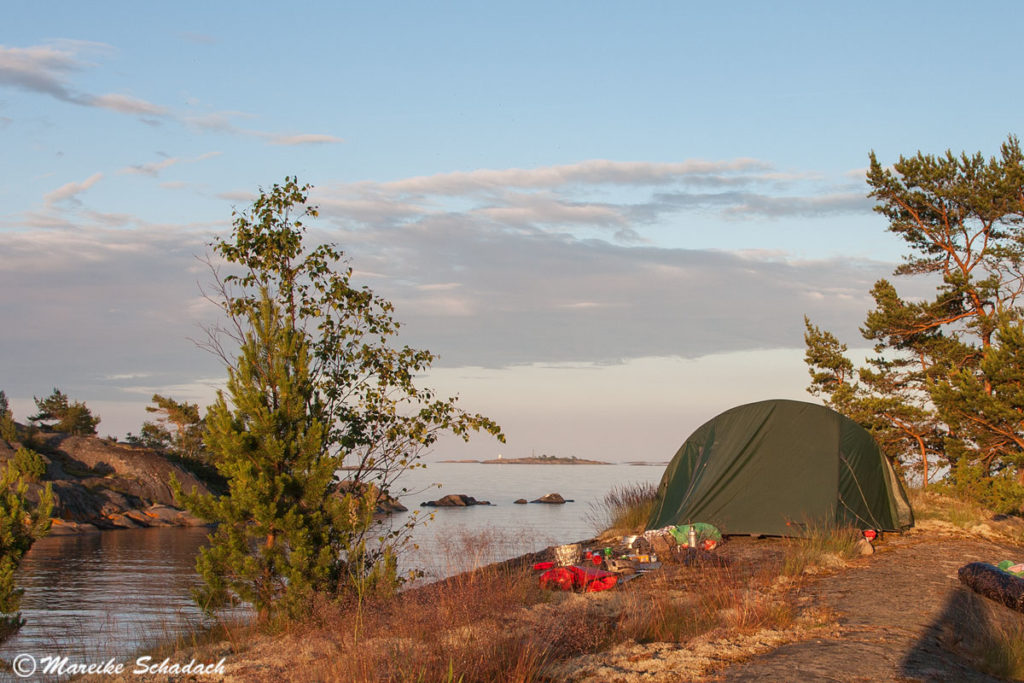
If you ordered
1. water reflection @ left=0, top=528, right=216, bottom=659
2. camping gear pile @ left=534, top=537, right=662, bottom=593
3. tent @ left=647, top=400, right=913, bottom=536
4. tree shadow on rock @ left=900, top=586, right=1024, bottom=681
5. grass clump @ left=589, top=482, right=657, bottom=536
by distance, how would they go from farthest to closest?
grass clump @ left=589, top=482, right=657, bottom=536 < tent @ left=647, top=400, right=913, bottom=536 < water reflection @ left=0, top=528, right=216, bottom=659 < camping gear pile @ left=534, top=537, right=662, bottom=593 < tree shadow on rock @ left=900, top=586, right=1024, bottom=681

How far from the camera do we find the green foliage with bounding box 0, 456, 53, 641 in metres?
9.54

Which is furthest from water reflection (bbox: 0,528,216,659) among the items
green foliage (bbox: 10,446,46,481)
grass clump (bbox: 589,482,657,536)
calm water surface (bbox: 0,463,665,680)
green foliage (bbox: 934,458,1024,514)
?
green foliage (bbox: 934,458,1024,514)

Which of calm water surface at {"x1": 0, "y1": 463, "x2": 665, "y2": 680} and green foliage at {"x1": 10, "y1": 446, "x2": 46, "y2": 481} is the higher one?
green foliage at {"x1": 10, "y1": 446, "x2": 46, "y2": 481}

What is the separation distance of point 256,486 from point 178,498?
916 millimetres

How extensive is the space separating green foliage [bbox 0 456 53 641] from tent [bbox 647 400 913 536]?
404 inches

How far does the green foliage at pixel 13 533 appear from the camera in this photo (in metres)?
9.54

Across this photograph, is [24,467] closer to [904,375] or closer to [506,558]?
[506,558]

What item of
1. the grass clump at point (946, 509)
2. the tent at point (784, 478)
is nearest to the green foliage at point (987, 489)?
the grass clump at point (946, 509)

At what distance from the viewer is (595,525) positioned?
19.8 metres

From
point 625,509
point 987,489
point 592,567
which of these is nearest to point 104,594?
point 592,567

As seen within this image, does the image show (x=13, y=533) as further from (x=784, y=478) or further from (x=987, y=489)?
(x=987, y=489)

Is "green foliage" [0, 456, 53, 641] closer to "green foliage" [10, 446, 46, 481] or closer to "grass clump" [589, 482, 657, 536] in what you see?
"grass clump" [589, 482, 657, 536]

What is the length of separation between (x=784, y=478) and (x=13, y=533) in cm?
1184

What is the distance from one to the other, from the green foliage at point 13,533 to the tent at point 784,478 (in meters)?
10.3
